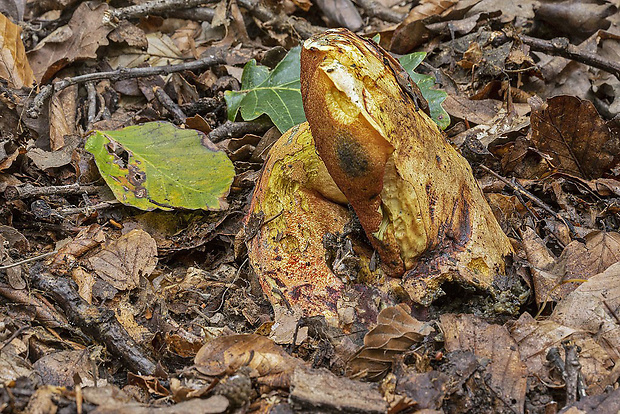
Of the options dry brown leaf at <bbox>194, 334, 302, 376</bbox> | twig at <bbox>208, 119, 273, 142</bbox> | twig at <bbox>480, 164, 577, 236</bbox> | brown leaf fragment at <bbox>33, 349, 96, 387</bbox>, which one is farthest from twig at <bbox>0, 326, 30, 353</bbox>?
twig at <bbox>480, 164, 577, 236</bbox>

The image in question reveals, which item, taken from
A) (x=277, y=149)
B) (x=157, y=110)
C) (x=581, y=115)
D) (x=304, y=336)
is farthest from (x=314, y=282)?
(x=157, y=110)

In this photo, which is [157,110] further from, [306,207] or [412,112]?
[412,112]

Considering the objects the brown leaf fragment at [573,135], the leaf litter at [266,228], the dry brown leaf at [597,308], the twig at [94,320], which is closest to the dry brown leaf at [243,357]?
the leaf litter at [266,228]

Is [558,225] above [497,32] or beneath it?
beneath

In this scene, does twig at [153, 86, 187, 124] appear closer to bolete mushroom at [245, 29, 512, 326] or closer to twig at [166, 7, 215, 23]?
twig at [166, 7, 215, 23]

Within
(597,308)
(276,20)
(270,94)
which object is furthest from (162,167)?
(597,308)
